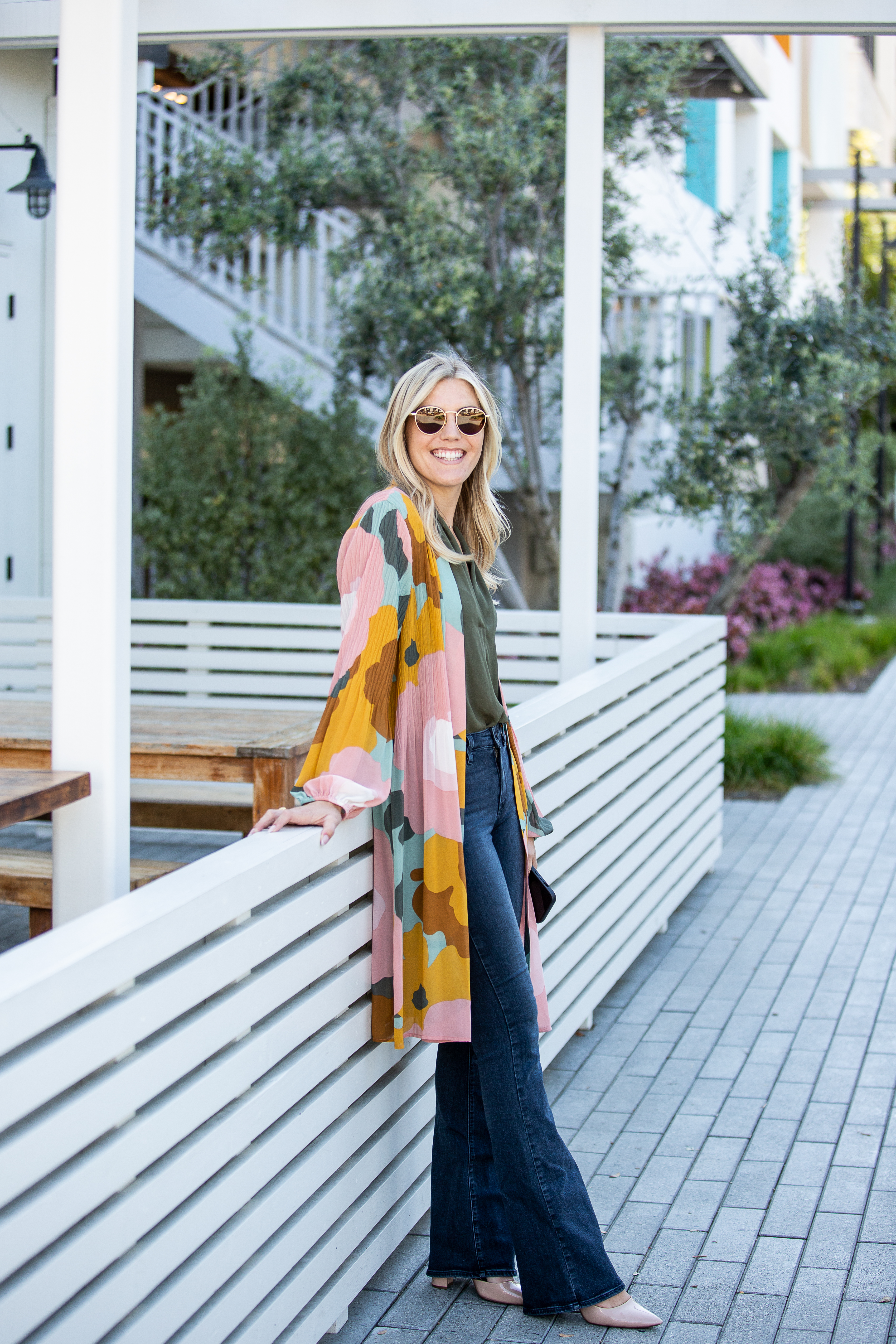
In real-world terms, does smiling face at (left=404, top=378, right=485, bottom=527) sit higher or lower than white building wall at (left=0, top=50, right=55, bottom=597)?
lower

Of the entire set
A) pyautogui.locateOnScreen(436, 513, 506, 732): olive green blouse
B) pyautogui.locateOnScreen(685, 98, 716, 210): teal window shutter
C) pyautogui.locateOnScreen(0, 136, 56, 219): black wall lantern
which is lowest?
pyautogui.locateOnScreen(436, 513, 506, 732): olive green blouse

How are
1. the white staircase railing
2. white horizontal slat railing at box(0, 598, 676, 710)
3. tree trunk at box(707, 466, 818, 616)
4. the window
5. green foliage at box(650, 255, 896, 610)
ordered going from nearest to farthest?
white horizontal slat railing at box(0, 598, 676, 710) < green foliage at box(650, 255, 896, 610) < tree trunk at box(707, 466, 818, 616) < the white staircase railing < the window

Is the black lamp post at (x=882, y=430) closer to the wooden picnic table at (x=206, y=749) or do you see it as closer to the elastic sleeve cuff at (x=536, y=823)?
the wooden picnic table at (x=206, y=749)

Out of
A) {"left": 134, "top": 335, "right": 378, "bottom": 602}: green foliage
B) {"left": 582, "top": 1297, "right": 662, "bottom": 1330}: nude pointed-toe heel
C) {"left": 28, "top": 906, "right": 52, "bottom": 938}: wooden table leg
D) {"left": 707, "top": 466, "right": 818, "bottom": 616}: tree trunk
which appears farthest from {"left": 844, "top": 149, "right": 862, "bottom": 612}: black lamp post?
{"left": 582, "top": 1297, "right": 662, "bottom": 1330}: nude pointed-toe heel

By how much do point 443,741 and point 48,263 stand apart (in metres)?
5.76

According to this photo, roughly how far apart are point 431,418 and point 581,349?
2.84 meters

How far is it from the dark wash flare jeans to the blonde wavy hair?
1.30 ft

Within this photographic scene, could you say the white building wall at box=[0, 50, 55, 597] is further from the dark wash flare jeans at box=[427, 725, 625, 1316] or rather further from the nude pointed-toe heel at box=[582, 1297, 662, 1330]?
the nude pointed-toe heel at box=[582, 1297, 662, 1330]

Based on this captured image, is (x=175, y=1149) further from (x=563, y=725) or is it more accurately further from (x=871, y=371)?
(x=871, y=371)

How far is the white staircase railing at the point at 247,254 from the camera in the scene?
9039 mm

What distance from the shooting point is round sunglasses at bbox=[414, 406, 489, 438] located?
9.49 feet

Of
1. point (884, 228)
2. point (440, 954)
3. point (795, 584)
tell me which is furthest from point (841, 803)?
point (884, 228)

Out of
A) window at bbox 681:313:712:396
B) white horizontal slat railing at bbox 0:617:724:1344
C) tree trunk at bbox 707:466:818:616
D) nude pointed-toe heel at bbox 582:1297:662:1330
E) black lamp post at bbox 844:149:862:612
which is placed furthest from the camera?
black lamp post at bbox 844:149:862:612

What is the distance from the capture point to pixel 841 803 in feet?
27.2
